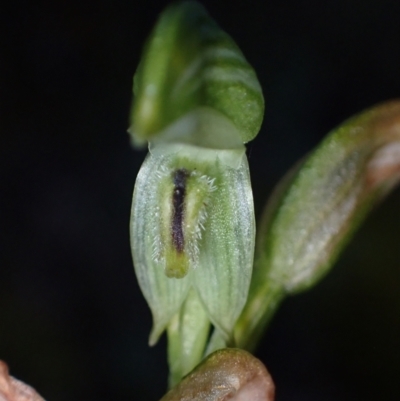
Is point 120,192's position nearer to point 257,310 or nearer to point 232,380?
point 257,310

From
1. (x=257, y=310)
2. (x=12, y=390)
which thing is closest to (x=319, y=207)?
(x=257, y=310)

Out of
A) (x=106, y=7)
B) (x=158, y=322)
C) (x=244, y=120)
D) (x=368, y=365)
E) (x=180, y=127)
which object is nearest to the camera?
(x=180, y=127)

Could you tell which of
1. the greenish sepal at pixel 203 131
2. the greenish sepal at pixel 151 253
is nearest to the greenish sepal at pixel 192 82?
the greenish sepal at pixel 203 131

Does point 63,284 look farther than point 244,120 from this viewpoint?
Yes

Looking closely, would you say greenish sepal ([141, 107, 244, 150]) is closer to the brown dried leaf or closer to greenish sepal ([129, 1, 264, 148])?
greenish sepal ([129, 1, 264, 148])

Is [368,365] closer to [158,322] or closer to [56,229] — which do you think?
[56,229]

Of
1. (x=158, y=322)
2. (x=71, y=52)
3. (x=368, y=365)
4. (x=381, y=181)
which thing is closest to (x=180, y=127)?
(x=158, y=322)
